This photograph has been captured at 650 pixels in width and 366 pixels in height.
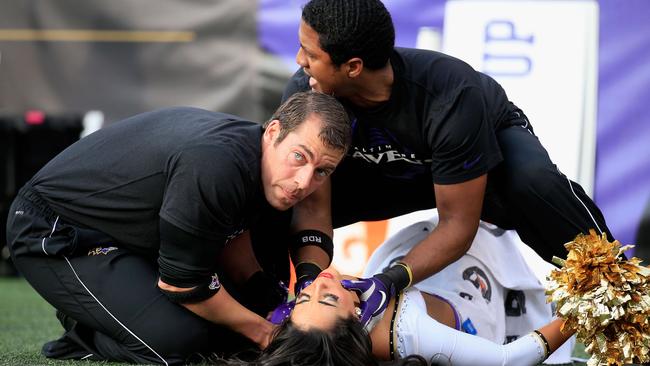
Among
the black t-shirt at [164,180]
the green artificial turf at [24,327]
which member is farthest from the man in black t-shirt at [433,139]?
the green artificial turf at [24,327]

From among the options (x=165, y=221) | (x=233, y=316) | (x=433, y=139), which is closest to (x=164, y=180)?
(x=165, y=221)

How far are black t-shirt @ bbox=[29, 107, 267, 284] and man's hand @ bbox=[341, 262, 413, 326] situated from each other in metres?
0.40

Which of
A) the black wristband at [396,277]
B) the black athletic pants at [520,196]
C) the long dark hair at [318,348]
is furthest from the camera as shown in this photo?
the black athletic pants at [520,196]

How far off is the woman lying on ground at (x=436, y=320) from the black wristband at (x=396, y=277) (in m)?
0.04

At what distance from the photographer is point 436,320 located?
3061mm

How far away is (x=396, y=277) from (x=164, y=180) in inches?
29.7

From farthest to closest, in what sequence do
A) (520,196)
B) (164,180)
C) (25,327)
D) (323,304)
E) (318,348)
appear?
(25,327), (520,196), (164,180), (323,304), (318,348)

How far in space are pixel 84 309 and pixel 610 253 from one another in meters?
1.60

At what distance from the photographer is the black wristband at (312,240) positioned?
3.24m

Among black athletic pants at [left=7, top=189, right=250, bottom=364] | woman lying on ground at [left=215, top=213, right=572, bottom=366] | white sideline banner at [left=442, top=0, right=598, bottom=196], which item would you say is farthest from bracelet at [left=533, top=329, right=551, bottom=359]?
white sideline banner at [left=442, top=0, right=598, bottom=196]

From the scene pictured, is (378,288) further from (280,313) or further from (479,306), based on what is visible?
(479,306)

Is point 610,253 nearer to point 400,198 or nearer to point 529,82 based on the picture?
point 400,198

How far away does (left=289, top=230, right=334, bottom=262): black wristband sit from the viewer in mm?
3236

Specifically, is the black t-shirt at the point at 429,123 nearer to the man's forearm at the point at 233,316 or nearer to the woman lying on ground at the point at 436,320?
the woman lying on ground at the point at 436,320
